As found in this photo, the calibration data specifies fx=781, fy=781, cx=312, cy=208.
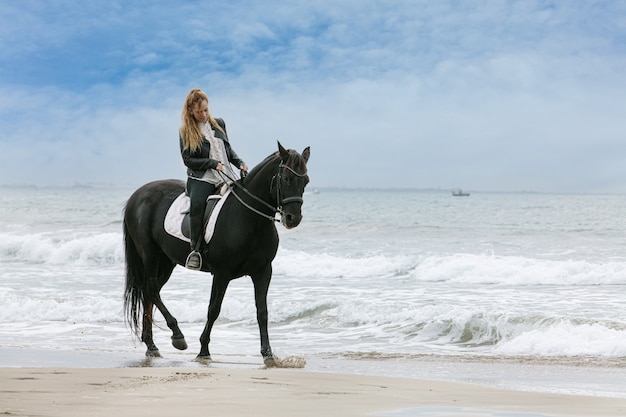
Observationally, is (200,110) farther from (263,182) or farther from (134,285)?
(134,285)

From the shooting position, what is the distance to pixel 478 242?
3080cm

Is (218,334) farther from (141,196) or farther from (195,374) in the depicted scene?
(195,374)

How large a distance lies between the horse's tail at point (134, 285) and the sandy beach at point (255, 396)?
2037mm

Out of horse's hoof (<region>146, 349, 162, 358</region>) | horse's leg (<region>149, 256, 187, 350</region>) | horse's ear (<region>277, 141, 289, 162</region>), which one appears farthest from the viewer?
horse's hoof (<region>146, 349, 162, 358</region>)

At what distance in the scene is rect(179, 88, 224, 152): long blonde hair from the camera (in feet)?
23.9

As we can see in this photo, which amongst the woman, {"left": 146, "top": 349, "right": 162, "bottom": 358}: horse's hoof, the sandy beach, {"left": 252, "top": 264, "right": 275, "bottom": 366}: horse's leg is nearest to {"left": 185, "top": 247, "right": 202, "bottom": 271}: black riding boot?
the woman

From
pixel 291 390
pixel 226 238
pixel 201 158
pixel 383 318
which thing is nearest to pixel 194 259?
pixel 226 238

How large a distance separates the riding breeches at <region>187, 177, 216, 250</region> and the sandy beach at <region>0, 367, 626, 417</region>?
1.49 meters

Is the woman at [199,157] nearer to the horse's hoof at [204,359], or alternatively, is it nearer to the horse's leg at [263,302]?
the horse's leg at [263,302]

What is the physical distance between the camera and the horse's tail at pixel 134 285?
8227 millimetres

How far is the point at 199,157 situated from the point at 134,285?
1.78 meters

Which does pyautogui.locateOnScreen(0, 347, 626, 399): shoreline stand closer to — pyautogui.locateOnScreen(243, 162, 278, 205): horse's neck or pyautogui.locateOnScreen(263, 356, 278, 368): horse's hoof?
pyautogui.locateOnScreen(263, 356, 278, 368): horse's hoof

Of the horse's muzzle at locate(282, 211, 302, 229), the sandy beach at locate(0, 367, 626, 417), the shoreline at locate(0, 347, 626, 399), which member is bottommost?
the shoreline at locate(0, 347, 626, 399)

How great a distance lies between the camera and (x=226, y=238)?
7133 millimetres
